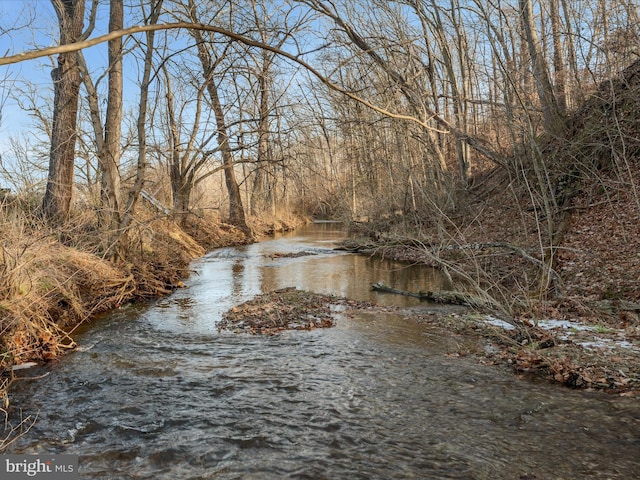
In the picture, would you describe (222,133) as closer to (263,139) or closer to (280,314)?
(263,139)

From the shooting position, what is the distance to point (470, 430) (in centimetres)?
384

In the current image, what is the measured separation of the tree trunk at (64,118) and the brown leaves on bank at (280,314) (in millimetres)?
5326

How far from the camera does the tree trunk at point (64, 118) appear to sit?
1022cm

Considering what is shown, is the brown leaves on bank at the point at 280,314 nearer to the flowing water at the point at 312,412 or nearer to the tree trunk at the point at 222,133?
the flowing water at the point at 312,412

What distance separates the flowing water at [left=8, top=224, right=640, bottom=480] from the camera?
11.1ft

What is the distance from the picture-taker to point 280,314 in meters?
7.75

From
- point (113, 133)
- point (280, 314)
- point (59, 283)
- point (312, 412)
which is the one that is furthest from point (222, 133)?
point (312, 412)

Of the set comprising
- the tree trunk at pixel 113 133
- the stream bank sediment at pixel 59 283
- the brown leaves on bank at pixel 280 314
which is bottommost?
the brown leaves on bank at pixel 280 314

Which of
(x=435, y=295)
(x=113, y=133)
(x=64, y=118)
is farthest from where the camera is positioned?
(x=64, y=118)

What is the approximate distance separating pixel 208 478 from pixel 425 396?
7.66 ft

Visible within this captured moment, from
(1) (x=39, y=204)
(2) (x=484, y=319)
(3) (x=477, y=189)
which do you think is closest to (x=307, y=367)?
(2) (x=484, y=319)

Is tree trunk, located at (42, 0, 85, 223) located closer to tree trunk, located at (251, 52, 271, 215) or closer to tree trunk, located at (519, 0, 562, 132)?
tree trunk, located at (251, 52, 271, 215)

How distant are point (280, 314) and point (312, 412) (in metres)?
3.55

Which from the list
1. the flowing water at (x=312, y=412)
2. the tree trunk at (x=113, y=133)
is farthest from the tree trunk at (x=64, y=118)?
the flowing water at (x=312, y=412)
